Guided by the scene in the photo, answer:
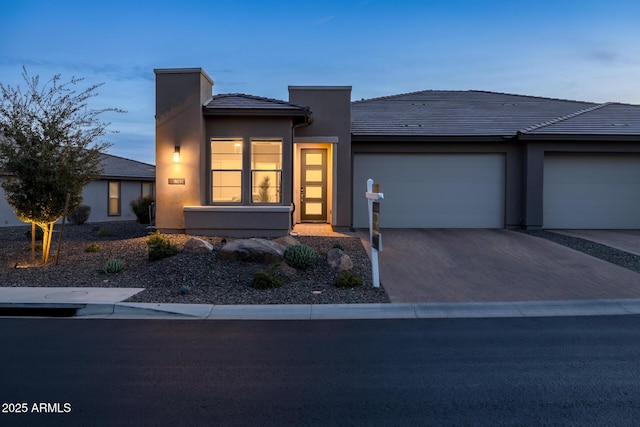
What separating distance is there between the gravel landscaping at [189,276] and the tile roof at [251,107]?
3961mm

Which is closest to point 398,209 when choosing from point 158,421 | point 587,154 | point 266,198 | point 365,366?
point 266,198

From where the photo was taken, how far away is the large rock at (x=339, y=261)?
41.0ft

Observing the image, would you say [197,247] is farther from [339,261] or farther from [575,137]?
[575,137]

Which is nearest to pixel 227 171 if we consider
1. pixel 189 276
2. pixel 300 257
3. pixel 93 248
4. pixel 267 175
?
pixel 267 175

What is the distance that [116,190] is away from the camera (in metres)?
32.7

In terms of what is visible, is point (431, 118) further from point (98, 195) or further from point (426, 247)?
point (98, 195)

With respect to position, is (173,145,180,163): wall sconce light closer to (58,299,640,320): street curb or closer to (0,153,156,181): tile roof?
(58,299,640,320): street curb

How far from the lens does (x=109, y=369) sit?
6.49 m

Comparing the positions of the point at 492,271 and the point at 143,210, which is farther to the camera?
the point at 143,210

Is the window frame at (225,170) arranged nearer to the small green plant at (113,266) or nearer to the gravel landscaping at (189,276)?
the gravel landscaping at (189,276)

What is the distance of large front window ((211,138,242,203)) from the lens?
17172 millimetres

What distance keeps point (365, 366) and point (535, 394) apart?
189 centimetres

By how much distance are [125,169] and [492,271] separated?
27252 millimetres

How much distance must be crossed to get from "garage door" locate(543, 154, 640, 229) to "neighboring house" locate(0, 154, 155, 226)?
2109 centimetres
